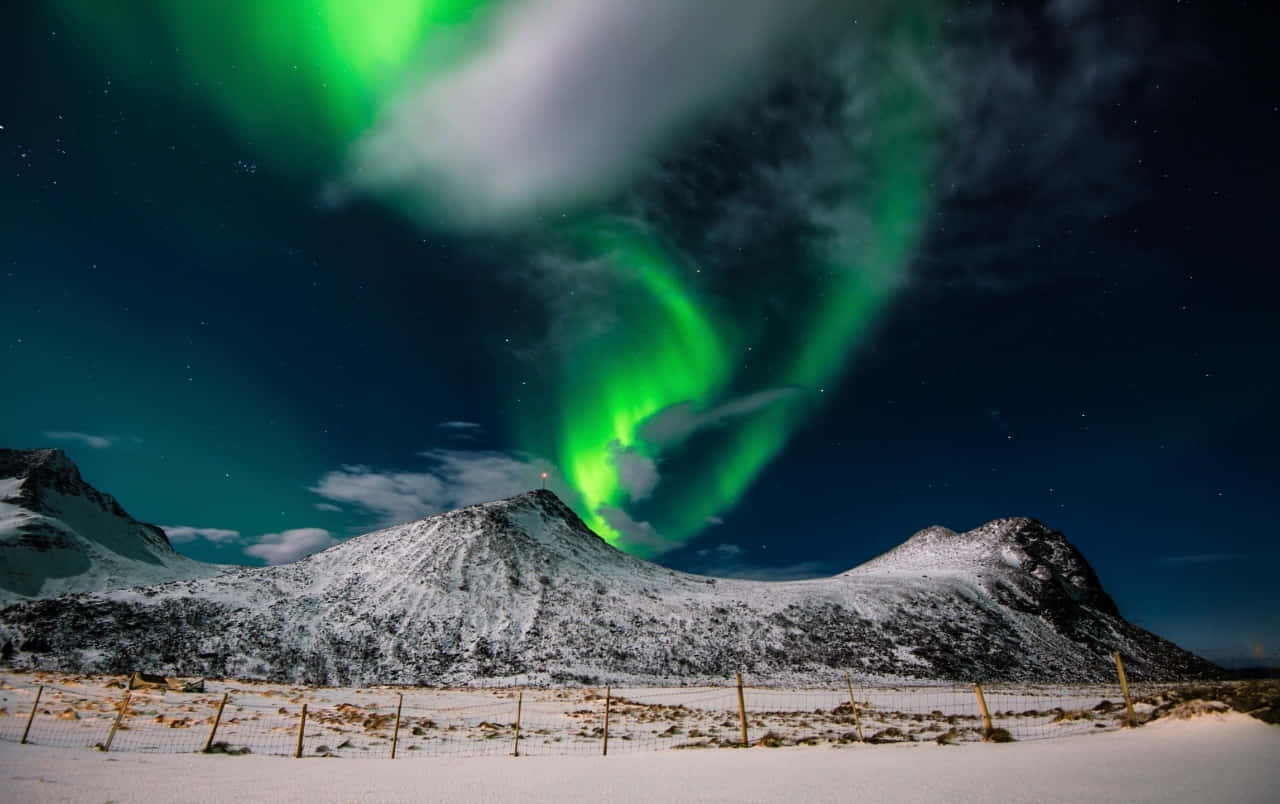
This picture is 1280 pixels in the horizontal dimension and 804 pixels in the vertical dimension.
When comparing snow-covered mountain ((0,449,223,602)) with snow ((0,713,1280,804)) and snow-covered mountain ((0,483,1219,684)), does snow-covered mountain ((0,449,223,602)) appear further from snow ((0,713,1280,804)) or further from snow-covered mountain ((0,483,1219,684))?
snow ((0,713,1280,804))

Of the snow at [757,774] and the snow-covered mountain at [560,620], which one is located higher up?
the snow-covered mountain at [560,620]

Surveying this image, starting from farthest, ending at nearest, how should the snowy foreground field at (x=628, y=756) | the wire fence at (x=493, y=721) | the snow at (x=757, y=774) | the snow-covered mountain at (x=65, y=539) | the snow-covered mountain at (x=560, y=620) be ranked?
the snow-covered mountain at (x=65, y=539)
the snow-covered mountain at (x=560, y=620)
the wire fence at (x=493, y=721)
the snowy foreground field at (x=628, y=756)
the snow at (x=757, y=774)

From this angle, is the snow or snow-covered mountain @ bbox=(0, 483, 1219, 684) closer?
the snow

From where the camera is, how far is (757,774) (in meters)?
14.4

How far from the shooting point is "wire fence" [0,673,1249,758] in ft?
71.7

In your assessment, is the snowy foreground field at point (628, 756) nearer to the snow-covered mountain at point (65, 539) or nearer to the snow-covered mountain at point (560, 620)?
the snow-covered mountain at point (560, 620)

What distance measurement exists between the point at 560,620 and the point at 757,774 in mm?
65920

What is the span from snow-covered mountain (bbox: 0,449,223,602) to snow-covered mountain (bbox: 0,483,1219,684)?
67.7m

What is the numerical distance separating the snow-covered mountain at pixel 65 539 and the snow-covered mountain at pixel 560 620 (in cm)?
6774

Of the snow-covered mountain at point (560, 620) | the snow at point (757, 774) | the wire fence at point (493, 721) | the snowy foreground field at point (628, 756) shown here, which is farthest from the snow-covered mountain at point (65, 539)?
the snow at point (757, 774)

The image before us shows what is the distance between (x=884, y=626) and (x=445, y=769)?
238 feet

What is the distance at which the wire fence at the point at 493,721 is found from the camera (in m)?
21.9

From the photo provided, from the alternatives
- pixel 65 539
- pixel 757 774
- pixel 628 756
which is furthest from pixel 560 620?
pixel 65 539

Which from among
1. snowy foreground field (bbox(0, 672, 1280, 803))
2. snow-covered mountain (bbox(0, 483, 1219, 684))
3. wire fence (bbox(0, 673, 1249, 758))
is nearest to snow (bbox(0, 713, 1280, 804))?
snowy foreground field (bbox(0, 672, 1280, 803))
